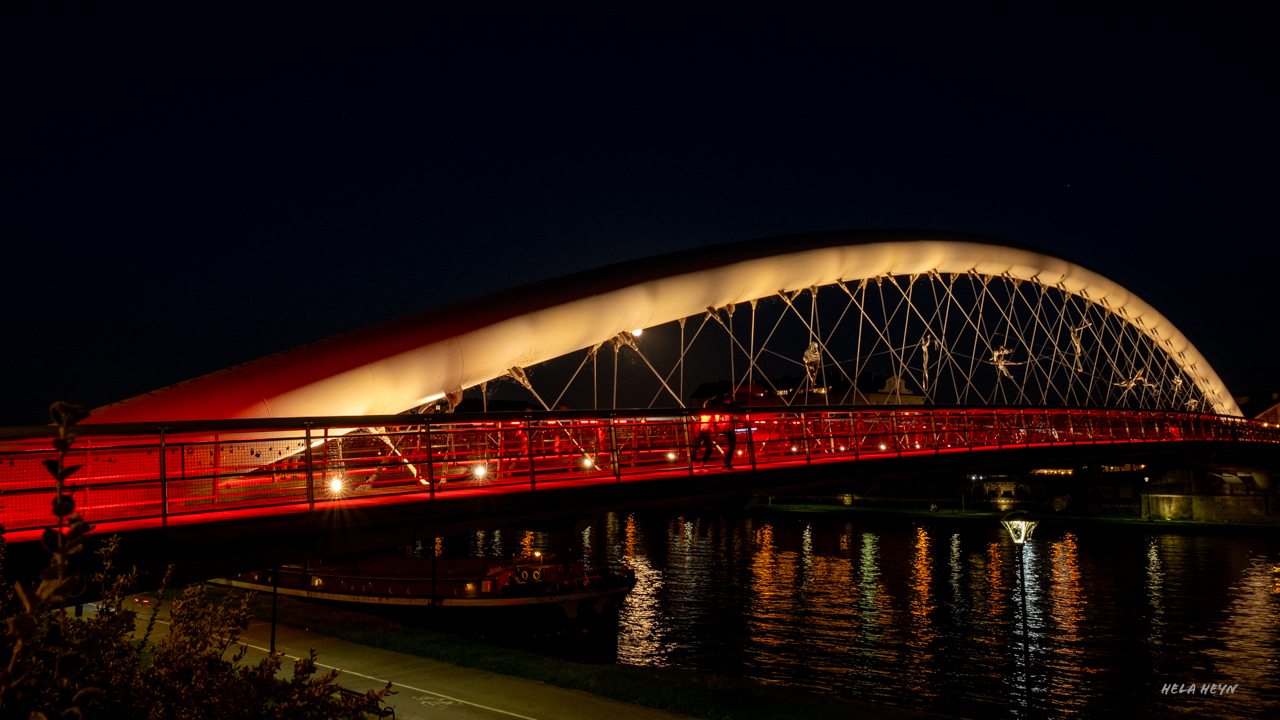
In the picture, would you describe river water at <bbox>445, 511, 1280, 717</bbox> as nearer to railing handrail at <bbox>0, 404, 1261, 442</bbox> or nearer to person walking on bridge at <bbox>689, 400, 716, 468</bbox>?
person walking on bridge at <bbox>689, 400, 716, 468</bbox>

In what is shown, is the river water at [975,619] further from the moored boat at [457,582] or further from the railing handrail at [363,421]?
the railing handrail at [363,421]

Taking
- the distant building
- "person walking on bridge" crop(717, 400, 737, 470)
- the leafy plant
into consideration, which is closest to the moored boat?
"person walking on bridge" crop(717, 400, 737, 470)

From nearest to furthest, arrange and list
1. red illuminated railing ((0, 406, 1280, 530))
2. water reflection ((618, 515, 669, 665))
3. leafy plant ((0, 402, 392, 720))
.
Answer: leafy plant ((0, 402, 392, 720)) → red illuminated railing ((0, 406, 1280, 530)) → water reflection ((618, 515, 669, 665))

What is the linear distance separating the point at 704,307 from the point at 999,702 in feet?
38.4

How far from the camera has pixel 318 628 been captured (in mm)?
16719

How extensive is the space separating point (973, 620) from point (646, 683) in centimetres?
1621

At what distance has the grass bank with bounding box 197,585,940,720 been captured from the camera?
477 inches

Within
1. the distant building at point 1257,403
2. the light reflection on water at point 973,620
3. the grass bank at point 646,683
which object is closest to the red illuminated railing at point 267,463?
the grass bank at point 646,683

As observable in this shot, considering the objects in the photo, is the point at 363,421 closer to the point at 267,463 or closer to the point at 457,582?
the point at 267,463

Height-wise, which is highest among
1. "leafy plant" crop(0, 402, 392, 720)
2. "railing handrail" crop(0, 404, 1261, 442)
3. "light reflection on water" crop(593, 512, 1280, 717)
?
"railing handrail" crop(0, 404, 1261, 442)

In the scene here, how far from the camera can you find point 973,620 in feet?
85.6

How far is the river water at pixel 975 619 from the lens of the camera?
1912 cm

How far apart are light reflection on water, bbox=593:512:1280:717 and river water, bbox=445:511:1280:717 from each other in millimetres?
76

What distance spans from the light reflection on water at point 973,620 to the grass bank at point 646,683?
3026 mm
